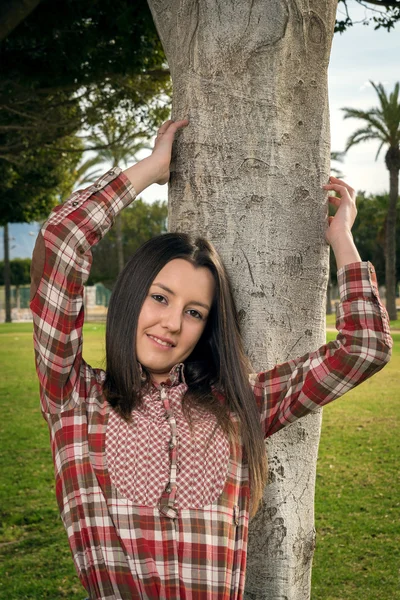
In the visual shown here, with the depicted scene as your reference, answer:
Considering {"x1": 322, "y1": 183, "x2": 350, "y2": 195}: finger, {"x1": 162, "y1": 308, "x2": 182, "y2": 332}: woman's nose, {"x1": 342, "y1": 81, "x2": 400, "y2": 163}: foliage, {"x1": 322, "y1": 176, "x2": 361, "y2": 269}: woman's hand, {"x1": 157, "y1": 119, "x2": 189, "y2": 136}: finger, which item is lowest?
{"x1": 162, "y1": 308, "x2": 182, "y2": 332}: woman's nose

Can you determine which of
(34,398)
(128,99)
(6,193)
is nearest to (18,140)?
(128,99)

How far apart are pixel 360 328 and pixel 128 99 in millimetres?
10012

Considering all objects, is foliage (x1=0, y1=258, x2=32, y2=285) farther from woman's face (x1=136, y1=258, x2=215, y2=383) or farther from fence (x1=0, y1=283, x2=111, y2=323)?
woman's face (x1=136, y1=258, x2=215, y2=383)

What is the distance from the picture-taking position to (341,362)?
79.6 inches

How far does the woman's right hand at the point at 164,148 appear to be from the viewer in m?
2.26

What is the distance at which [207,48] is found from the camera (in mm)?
2330

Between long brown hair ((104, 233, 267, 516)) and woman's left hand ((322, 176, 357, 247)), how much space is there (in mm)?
367

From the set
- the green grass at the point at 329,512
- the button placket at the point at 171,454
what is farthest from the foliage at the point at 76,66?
the button placket at the point at 171,454

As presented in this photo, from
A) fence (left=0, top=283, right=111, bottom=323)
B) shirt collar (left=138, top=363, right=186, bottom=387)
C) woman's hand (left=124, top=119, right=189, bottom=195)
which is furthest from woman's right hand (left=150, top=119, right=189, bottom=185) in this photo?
fence (left=0, top=283, right=111, bottom=323)

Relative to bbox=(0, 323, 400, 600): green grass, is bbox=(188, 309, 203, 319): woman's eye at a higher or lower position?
higher

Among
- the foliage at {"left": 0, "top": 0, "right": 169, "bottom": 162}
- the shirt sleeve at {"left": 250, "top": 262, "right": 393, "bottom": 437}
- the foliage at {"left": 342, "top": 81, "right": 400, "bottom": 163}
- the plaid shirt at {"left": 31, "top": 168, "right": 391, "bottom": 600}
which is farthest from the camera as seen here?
the foliage at {"left": 342, "top": 81, "right": 400, "bottom": 163}

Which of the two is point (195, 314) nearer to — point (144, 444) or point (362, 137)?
point (144, 444)

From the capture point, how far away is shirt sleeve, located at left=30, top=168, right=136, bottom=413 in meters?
1.93

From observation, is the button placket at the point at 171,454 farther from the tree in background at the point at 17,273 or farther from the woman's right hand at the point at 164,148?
the tree in background at the point at 17,273
